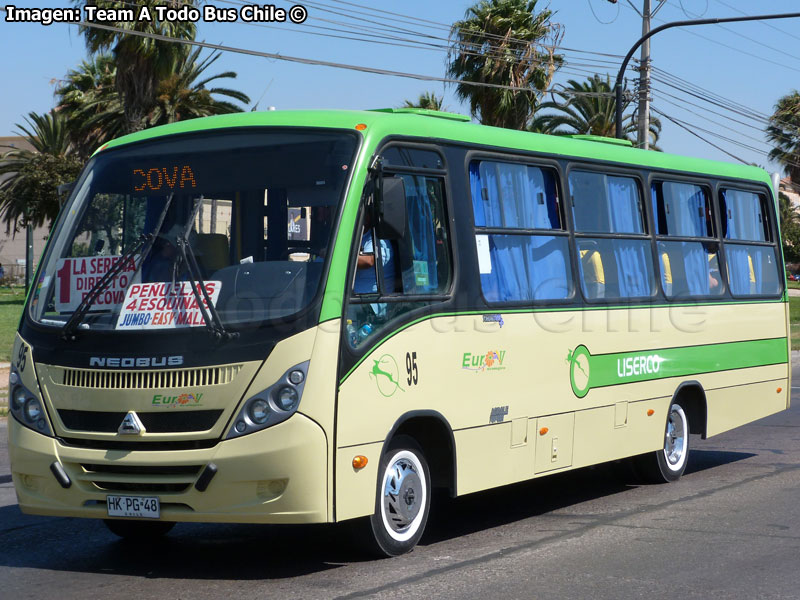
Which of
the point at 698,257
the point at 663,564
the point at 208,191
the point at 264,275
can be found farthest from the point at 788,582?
the point at 698,257

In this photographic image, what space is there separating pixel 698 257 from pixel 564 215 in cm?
260

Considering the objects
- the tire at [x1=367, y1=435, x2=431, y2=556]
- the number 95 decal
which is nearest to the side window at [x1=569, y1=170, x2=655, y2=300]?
the number 95 decal

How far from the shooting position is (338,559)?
7449 millimetres

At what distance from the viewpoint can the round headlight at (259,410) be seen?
6.72 metres

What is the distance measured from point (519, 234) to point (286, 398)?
2.92m

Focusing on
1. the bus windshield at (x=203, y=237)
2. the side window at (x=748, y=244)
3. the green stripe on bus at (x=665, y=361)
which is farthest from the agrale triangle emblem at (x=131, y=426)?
the side window at (x=748, y=244)

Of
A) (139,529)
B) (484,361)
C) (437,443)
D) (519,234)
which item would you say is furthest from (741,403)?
(139,529)

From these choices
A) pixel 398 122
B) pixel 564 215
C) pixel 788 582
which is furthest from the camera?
pixel 564 215

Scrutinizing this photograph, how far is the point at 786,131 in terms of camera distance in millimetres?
67000

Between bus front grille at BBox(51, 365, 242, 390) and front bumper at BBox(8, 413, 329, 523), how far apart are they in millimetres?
367

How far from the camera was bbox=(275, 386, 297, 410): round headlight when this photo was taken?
6711mm

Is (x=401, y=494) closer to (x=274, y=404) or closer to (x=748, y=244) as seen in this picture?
(x=274, y=404)

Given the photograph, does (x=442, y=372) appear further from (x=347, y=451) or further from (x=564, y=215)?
(x=564, y=215)

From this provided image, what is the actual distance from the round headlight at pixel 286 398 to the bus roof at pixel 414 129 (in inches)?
67.2
